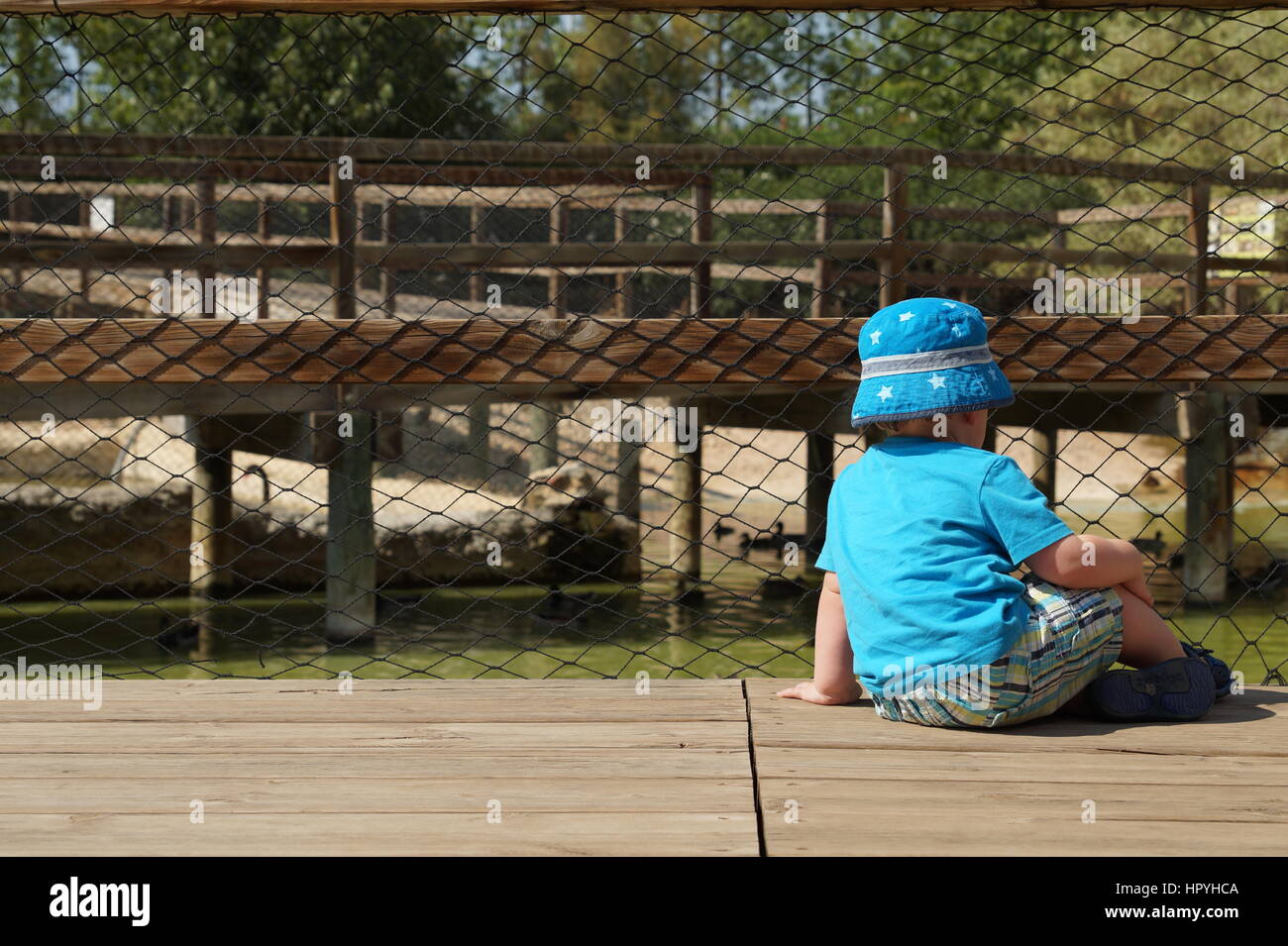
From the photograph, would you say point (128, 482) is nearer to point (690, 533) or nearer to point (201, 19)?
point (690, 533)

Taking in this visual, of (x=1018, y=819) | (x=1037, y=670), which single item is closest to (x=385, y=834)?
(x=1018, y=819)

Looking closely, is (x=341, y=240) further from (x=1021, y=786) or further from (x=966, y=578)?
(x=1021, y=786)

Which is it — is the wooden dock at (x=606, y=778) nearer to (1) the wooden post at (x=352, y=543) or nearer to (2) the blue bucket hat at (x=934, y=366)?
(2) the blue bucket hat at (x=934, y=366)

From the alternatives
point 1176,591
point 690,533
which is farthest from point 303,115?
point 1176,591

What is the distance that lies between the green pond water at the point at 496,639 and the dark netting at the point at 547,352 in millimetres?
42

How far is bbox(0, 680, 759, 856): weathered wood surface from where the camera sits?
183 centimetres

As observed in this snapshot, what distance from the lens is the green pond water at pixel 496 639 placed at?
21.2 ft

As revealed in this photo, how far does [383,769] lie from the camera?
2.15 meters

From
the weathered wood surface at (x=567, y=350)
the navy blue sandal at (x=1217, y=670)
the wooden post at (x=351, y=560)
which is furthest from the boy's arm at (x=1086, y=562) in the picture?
the wooden post at (x=351, y=560)

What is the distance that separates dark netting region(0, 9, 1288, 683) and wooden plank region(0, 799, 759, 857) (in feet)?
3.10

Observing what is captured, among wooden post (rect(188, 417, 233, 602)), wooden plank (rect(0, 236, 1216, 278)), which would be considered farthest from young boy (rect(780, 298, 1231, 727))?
Result: wooden post (rect(188, 417, 233, 602))

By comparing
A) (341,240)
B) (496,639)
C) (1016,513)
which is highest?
(341,240)

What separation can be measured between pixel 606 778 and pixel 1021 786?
611 mm

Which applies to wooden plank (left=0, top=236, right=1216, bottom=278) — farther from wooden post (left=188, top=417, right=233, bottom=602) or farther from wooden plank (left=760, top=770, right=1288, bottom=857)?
wooden plank (left=760, top=770, right=1288, bottom=857)
